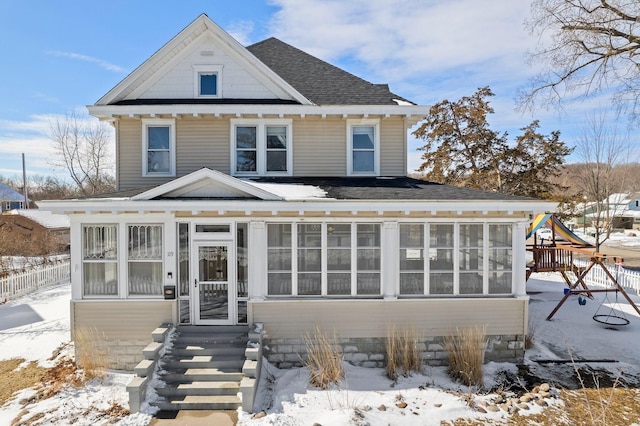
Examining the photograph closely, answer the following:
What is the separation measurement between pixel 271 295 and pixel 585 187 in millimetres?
24362

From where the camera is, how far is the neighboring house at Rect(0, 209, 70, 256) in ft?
70.7

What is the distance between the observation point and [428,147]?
993 inches

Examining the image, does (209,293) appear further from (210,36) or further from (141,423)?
(210,36)

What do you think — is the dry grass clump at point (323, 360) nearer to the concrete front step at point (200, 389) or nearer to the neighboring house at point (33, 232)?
the concrete front step at point (200, 389)

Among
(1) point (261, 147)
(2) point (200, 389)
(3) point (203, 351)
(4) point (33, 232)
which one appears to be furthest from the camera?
(4) point (33, 232)

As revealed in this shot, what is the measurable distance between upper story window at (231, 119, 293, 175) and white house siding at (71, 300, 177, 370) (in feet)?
14.8

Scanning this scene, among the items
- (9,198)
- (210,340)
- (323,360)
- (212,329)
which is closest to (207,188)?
(212,329)

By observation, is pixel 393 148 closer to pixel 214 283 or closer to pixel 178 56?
pixel 214 283

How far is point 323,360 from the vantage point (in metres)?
7.96

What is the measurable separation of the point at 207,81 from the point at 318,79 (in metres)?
3.75

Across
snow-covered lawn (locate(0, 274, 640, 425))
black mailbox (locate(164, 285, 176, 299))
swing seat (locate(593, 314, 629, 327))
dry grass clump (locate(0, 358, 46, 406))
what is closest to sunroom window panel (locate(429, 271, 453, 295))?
snow-covered lawn (locate(0, 274, 640, 425))

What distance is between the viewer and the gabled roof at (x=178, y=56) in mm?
10336

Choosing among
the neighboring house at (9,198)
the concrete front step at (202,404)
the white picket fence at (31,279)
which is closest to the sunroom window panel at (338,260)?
the concrete front step at (202,404)

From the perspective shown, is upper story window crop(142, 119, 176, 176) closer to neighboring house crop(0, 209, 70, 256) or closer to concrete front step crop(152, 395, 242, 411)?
concrete front step crop(152, 395, 242, 411)
